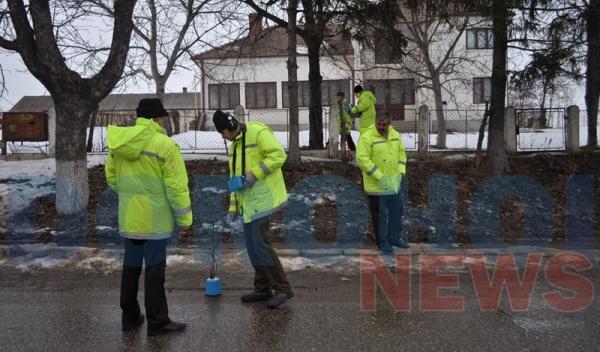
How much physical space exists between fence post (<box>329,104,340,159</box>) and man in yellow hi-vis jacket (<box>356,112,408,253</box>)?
20.5 feet

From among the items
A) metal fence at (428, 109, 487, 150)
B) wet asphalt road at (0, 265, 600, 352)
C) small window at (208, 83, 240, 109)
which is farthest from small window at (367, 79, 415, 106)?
wet asphalt road at (0, 265, 600, 352)

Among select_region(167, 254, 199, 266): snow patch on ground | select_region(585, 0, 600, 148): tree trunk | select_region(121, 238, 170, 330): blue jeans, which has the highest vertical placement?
select_region(585, 0, 600, 148): tree trunk

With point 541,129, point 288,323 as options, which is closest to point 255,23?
point 541,129

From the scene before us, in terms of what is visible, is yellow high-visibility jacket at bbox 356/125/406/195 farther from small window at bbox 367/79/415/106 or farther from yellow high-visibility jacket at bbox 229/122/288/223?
small window at bbox 367/79/415/106

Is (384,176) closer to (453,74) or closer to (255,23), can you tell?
(255,23)

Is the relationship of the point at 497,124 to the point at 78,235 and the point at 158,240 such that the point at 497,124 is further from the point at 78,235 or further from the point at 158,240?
the point at 158,240

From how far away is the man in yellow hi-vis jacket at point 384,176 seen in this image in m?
7.39

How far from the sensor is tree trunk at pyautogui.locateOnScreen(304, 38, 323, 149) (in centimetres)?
1499

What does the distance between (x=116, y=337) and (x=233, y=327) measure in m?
0.94

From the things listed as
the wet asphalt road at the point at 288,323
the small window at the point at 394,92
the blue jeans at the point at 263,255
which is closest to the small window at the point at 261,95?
the small window at the point at 394,92

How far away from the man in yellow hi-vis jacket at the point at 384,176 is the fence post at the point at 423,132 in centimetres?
736

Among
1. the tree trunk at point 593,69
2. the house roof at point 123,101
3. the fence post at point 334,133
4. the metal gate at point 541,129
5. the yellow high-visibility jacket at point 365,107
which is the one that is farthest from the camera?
the house roof at point 123,101

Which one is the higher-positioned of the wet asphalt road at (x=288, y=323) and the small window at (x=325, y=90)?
the small window at (x=325, y=90)

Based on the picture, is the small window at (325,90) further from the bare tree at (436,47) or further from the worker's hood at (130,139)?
the worker's hood at (130,139)
